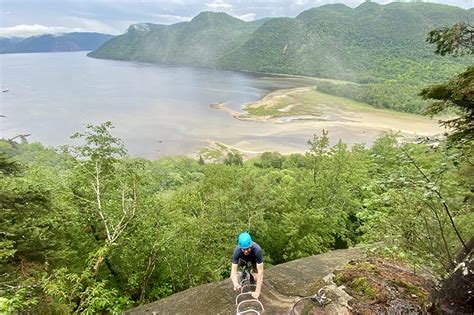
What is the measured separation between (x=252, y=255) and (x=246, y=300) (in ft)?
3.43

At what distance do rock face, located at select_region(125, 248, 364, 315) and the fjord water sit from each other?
1716 inches

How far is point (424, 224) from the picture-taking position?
5.82 m

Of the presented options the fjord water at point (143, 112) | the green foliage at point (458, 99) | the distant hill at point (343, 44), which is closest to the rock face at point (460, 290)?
the green foliage at point (458, 99)

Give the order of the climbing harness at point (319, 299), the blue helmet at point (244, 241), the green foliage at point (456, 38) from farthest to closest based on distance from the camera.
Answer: the climbing harness at point (319, 299)
the blue helmet at point (244, 241)
the green foliage at point (456, 38)

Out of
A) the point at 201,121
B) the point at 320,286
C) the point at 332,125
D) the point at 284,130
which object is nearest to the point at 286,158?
the point at 284,130

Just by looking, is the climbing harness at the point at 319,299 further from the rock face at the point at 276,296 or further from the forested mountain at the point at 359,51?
the forested mountain at the point at 359,51

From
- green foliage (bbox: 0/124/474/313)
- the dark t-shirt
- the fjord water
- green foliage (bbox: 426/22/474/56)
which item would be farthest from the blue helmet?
the fjord water

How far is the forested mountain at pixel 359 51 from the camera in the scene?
10102 cm

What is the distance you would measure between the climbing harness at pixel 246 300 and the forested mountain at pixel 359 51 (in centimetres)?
8243

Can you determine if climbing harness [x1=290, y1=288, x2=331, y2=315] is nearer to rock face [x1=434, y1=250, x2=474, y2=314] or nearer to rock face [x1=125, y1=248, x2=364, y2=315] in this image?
rock face [x1=125, y1=248, x2=364, y2=315]

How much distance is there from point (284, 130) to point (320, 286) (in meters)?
55.7

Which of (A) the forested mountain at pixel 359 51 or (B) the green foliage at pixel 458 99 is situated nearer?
(B) the green foliage at pixel 458 99

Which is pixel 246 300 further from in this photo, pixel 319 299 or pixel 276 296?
pixel 319 299

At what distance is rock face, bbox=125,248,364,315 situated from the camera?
676 centimetres
